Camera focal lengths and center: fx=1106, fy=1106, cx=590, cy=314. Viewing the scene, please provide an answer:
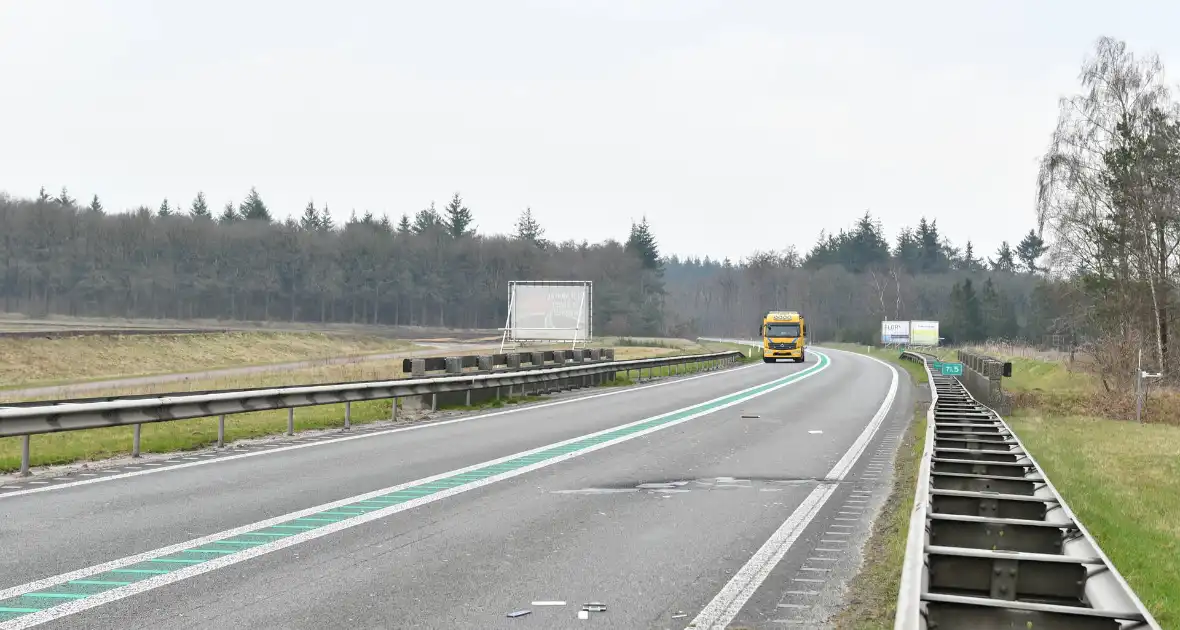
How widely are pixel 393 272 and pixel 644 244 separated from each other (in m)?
40.6

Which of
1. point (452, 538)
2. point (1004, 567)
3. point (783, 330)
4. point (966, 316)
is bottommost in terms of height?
point (452, 538)

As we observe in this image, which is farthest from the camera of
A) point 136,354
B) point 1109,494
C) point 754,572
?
point 136,354

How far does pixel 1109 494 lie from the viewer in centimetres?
1198

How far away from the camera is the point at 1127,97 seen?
4291 centimetres

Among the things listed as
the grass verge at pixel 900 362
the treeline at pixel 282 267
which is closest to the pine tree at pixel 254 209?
the treeline at pixel 282 267

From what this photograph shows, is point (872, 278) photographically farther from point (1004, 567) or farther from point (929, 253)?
point (1004, 567)

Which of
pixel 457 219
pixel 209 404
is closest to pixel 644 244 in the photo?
pixel 457 219

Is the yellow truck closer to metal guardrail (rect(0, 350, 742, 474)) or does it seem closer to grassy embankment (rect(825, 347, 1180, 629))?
grassy embankment (rect(825, 347, 1180, 629))

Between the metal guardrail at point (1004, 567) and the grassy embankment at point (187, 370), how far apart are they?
10.9 metres

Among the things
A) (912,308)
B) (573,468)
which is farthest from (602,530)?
(912,308)

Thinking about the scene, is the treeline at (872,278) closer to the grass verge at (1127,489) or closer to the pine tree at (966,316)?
the pine tree at (966,316)

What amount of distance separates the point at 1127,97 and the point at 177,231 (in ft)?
395

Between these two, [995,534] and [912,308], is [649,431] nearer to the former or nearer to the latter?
Answer: [995,534]

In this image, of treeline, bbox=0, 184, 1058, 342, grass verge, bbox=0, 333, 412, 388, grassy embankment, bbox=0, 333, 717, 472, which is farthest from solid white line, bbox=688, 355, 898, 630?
treeline, bbox=0, 184, 1058, 342
